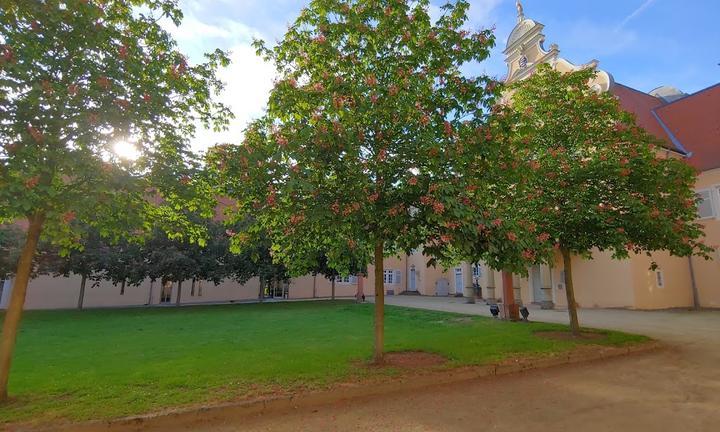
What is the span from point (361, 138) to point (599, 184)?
6717mm

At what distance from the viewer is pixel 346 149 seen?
6.54 meters

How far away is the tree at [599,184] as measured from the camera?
946 cm

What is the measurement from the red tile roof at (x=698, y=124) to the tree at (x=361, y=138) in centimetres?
1957

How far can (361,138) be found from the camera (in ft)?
22.2

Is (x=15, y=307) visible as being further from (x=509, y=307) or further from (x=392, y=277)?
(x=392, y=277)

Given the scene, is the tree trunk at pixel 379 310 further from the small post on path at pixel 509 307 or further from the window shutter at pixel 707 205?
the window shutter at pixel 707 205

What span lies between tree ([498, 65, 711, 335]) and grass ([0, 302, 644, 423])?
8.50 ft

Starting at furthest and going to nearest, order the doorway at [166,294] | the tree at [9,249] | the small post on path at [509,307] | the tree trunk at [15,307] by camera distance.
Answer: the doorway at [166,294] → the tree at [9,249] → the small post on path at [509,307] → the tree trunk at [15,307]

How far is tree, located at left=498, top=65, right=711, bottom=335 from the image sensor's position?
946 cm

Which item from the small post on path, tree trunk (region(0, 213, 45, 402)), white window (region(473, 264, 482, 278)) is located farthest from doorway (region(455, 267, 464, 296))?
tree trunk (region(0, 213, 45, 402))

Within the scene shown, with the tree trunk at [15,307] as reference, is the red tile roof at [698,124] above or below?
above

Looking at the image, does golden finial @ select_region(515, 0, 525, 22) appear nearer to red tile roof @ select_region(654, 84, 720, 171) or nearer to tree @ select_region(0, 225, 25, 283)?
red tile roof @ select_region(654, 84, 720, 171)

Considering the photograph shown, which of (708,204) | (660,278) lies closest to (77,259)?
(660,278)

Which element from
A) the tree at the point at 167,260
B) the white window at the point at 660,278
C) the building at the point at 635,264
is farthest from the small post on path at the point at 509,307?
the tree at the point at 167,260
